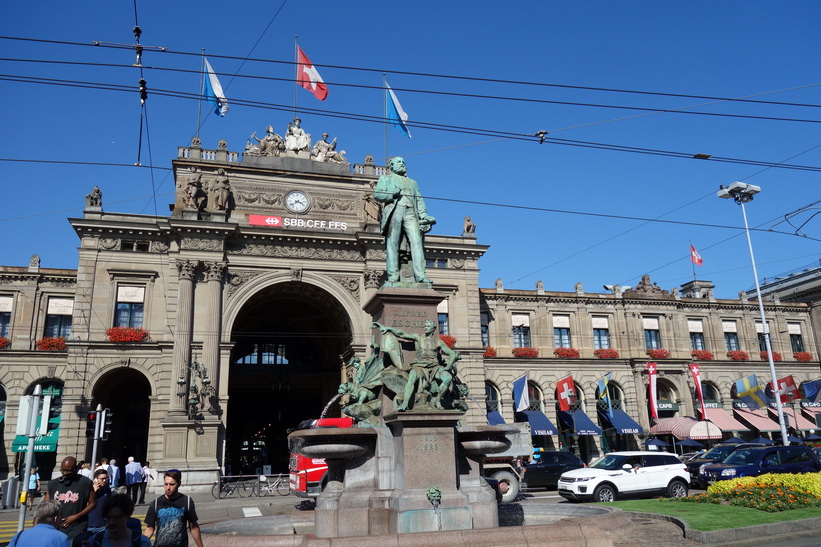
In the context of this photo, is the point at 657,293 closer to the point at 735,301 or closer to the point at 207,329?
the point at 735,301

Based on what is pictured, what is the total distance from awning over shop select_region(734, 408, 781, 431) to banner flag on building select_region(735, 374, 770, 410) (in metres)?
0.49

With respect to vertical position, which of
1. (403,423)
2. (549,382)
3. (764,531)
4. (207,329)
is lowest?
(764,531)

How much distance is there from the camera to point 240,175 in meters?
38.3

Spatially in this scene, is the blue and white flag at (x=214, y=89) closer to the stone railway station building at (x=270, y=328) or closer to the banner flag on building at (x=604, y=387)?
the stone railway station building at (x=270, y=328)

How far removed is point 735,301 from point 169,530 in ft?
173

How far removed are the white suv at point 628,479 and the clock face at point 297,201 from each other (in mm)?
23616

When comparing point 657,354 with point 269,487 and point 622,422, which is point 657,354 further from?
point 269,487

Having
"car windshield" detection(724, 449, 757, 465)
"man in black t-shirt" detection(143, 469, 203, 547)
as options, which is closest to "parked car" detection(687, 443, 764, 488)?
"car windshield" detection(724, 449, 757, 465)

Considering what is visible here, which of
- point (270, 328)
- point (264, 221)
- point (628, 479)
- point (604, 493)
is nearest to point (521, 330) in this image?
point (270, 328)

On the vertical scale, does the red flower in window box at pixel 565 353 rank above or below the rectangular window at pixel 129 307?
below

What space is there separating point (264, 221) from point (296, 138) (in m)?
6.70

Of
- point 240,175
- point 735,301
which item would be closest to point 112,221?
point 240,175

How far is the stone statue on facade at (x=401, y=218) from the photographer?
14.0 metres

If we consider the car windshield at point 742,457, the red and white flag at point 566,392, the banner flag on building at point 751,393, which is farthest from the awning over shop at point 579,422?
the car windshield at point 742,457
